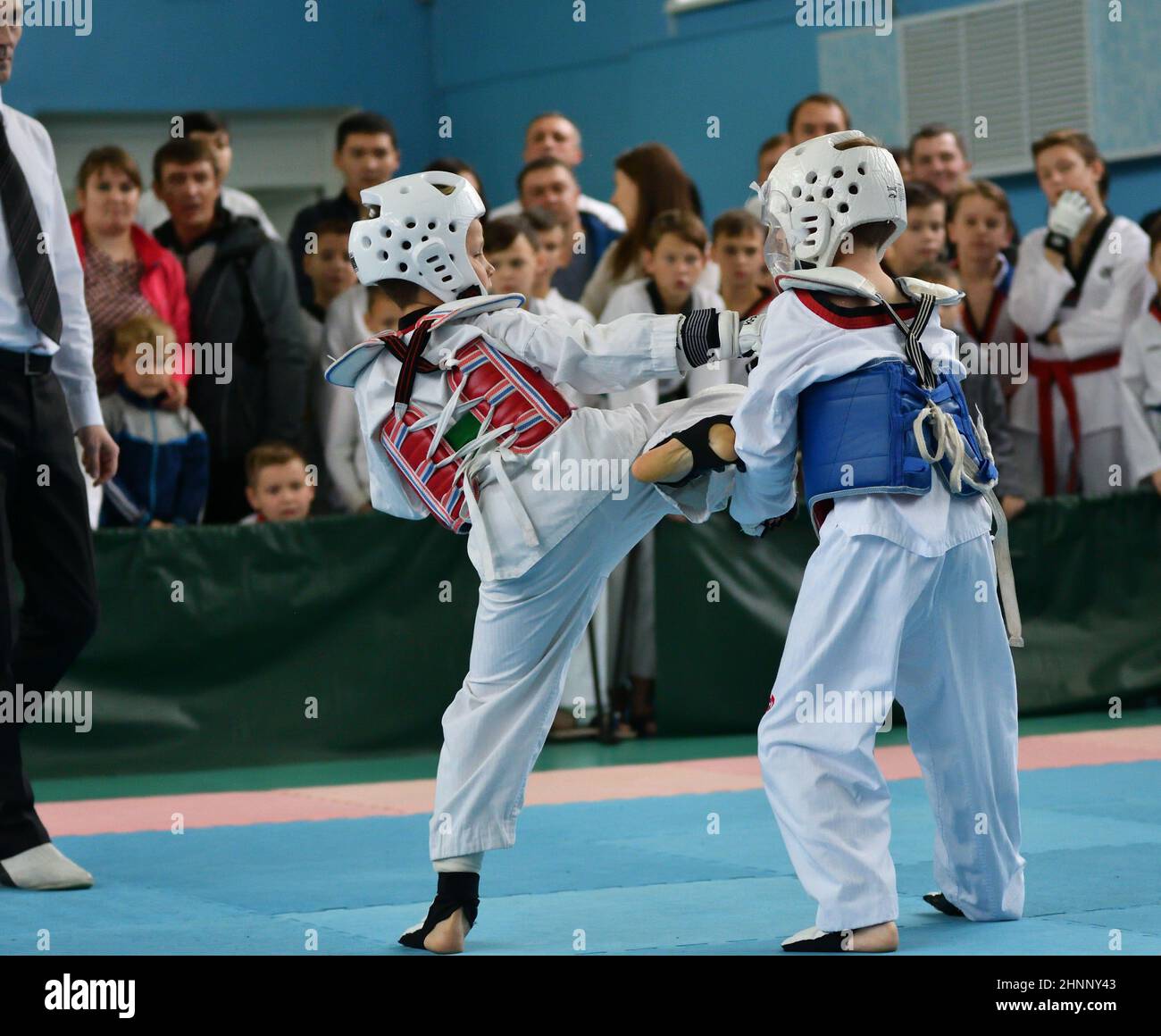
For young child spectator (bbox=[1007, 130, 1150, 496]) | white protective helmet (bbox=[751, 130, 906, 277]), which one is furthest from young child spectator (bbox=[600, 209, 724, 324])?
white protective helmet (bbox=[751, 130, 906, 277])

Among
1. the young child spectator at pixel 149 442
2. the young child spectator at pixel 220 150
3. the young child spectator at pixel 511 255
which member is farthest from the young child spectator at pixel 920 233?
the young child spectator at pixel 149 442

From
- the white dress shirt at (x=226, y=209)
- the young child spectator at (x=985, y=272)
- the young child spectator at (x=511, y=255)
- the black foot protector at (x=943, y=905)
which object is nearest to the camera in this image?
the black foot protector at (x=943, y=905)

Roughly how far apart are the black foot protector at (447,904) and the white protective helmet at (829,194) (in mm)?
1584

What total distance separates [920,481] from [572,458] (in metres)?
0.80

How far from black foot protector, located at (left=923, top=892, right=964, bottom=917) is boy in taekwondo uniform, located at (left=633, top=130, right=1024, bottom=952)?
15 cm

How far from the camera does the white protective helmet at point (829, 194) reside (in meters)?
4.05

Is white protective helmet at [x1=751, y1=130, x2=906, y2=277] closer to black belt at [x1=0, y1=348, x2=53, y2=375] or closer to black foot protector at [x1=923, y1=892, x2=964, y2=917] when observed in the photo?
black foot protector at [x1=923, y1=892, x2=964, y2=917]

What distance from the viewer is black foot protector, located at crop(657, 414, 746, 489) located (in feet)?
13.5

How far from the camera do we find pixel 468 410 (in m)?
4.27

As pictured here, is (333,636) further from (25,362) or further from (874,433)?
(874,433)

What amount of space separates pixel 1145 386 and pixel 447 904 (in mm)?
5747

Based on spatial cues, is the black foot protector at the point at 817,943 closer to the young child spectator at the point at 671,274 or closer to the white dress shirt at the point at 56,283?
the white dress shirt at the point at 56,283

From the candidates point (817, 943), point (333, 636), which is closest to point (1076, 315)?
point (333, 636)
